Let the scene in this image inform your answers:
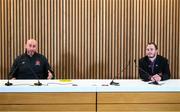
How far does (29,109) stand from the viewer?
4699 millimetres

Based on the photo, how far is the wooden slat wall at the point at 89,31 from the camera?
288 inches

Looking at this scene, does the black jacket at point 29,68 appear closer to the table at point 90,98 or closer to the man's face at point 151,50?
the table at point 90,98

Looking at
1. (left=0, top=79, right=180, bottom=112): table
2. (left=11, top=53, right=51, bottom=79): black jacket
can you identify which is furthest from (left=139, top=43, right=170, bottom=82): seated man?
(left=11, top=53, right=51, bottom=79): black jacket

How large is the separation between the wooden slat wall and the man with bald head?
1131mm

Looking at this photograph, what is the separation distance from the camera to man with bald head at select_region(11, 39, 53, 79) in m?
6.16

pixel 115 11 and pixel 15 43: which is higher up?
pixel 115 11

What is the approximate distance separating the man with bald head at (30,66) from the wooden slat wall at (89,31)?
1131 mm

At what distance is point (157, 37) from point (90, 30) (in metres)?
1.49

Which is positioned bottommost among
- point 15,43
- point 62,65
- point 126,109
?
point 126,109

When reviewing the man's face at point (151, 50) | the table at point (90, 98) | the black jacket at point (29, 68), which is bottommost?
the table at point (90, 98)

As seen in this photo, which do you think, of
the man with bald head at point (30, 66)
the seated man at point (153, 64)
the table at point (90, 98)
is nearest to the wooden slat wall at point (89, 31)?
the man with bald head at point (30, 66)

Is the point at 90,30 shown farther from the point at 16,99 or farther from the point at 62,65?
the point at 16,99

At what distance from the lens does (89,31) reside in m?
7.42

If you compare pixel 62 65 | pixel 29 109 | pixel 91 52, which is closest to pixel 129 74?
pixel 91 52
